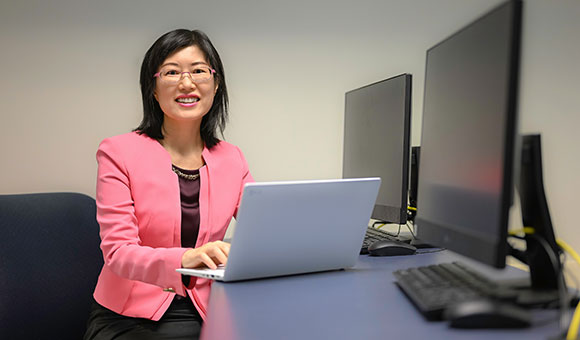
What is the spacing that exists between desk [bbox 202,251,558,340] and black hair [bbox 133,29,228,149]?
0.68 metres

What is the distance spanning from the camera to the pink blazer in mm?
1224

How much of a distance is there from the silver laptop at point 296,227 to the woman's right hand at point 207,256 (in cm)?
2

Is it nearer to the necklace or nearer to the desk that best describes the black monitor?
the desk

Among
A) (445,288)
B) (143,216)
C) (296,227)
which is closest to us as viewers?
(445,288)

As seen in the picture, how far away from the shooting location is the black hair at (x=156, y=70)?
1488 mm

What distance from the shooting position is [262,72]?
2240 mm

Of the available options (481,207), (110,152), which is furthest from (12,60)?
(481,207)

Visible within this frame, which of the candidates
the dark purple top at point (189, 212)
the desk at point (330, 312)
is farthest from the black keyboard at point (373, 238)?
the dark purple top at point (189, 212)

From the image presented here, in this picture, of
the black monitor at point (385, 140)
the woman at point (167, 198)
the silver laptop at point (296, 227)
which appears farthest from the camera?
the black monitor at point (385, 140)

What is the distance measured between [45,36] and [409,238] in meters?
1.71

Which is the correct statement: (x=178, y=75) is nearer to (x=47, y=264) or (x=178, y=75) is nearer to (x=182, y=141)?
(x=182, y=141)

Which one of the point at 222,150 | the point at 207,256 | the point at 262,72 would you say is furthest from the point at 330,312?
the point at 262,72

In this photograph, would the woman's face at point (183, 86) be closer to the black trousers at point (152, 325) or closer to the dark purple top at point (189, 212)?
the dark purple top at point (189, 212)

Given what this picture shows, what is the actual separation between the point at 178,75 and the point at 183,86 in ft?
0.15
